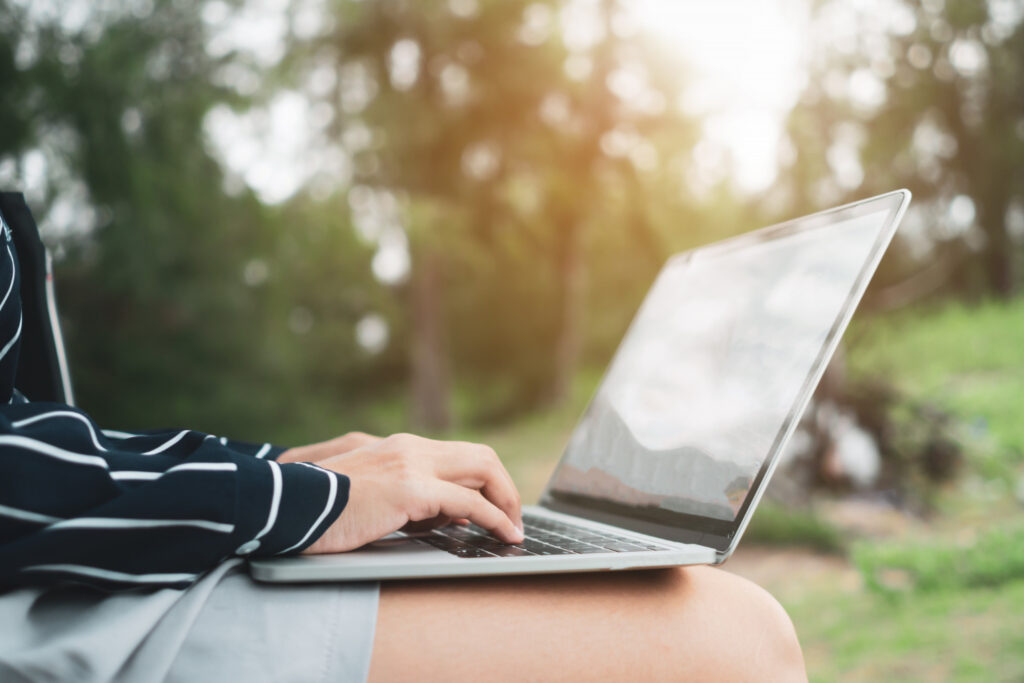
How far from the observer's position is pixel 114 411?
7.02 meters

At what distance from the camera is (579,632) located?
0.69 m

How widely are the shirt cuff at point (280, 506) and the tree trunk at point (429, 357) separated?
928 centimetres

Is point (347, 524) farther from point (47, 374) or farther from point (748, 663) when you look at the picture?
point (47, 374)

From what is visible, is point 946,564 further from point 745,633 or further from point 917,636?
point 745,633

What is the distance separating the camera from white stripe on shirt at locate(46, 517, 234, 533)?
0.62 meters

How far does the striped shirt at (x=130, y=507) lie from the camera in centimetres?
63

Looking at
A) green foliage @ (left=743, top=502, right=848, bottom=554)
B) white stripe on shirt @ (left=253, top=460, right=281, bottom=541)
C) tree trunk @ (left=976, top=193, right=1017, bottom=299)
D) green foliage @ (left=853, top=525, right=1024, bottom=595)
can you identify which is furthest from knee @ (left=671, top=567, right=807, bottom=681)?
tree trunk @ (left=976, top=193, right=1017, bottom=299)

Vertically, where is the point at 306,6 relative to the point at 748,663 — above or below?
above

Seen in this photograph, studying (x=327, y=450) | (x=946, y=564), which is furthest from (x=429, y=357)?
(x=327, y=450)

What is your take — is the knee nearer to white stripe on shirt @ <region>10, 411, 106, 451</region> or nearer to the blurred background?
white stripe on shirt @ <region>10, 411, 106, 451</region>

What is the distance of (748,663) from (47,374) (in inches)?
36.9

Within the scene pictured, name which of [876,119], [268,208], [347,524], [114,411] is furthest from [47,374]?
[114,411]

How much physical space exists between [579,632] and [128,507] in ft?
1.32

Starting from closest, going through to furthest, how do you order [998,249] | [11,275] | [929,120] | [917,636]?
[11,275]
[917,636]
[929,120]
[998,249]
